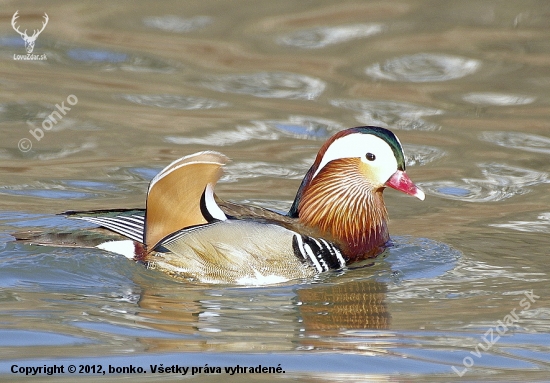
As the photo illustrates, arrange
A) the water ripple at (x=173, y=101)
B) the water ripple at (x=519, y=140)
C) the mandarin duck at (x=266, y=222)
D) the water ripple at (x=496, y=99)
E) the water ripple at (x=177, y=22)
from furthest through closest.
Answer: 1. the water ripple at (x=177, y=22)
2. the water ripple at (x=496, y=99)
3. the water ripple at (x=173, y=101)
4. the water ripple at (x=519, y=140)
5. the mandarin duck at (x=266, y=222)

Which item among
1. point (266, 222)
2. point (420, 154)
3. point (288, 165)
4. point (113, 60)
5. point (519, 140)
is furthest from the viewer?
point (113, 60)

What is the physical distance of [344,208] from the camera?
7562 mm

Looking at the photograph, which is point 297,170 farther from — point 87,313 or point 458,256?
point 87,313

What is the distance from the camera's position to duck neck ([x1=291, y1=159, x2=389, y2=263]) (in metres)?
7.53

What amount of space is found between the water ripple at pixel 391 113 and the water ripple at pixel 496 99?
579 millimetres

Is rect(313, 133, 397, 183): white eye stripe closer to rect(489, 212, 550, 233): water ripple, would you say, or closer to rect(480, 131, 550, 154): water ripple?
rect(489, 212, 550, 233): water ripple

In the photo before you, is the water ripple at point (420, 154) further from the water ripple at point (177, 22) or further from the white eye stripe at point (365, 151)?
the water ripple at point (177, 22)

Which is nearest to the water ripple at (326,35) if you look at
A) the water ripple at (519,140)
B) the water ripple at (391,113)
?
the water ripple at (391,113)

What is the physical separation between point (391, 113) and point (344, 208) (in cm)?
395

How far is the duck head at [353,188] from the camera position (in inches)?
292

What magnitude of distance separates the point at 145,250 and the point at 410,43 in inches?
264
